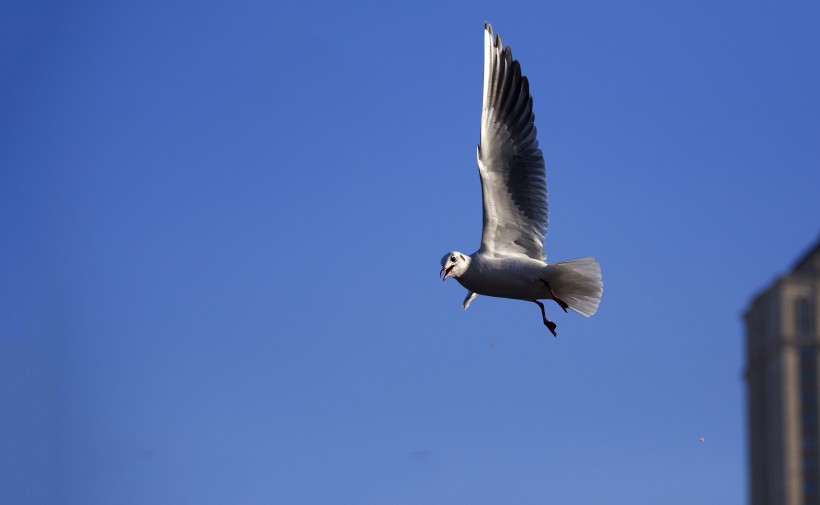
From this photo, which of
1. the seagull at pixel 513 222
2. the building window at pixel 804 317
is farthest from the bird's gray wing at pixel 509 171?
the building window at pixel 804 317

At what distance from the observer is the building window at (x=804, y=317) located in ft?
130

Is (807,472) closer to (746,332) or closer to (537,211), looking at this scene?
(746,332)

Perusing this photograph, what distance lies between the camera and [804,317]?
1569 inches

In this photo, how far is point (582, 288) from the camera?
1463 centimetres

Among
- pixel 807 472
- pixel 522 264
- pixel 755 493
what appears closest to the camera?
pixel 522 264

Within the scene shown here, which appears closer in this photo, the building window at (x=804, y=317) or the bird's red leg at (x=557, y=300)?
the bird's red leg at (x=557, y=300)

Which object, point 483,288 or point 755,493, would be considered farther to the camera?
point 755,493

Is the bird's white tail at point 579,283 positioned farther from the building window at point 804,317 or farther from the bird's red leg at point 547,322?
the building window at point 804,317

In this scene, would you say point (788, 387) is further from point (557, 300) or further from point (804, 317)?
point (557, 300)

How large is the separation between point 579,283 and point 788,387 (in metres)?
26.9

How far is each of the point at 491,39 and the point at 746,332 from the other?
29.9 metres

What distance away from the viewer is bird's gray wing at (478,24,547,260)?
47.6ft

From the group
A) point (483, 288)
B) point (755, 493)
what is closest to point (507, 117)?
point (483, 288)

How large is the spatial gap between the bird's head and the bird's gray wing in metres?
0.32
